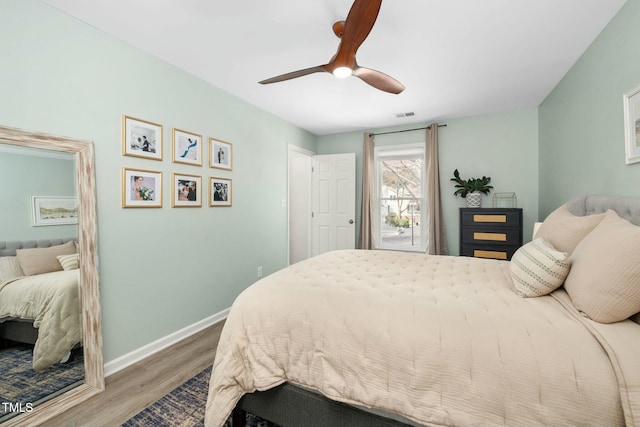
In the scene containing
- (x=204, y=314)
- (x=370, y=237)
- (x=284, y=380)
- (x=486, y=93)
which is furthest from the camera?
(x=370, y=237)

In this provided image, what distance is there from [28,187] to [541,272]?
2869 mm

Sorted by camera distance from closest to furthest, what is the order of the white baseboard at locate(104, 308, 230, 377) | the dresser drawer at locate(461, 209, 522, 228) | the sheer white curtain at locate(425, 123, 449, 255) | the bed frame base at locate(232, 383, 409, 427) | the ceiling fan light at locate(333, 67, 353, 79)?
the bed frame base at locate(232, 383, 409, 427), the ceiling fan light at locate(333, 67, 353, 79), the white baseboard at locate(104, 308, 230, 377), the dresser drawer at locate(461, 209, 522, 228), the sheer white curtain at locate(425, 123, 449, 255)

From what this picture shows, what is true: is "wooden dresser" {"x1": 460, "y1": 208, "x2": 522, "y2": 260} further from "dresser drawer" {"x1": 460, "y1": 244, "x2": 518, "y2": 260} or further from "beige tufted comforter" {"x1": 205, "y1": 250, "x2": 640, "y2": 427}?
"beige tufted comforter" {"x1": 205, "y1": 250, "x2": 640, "y2": 427}

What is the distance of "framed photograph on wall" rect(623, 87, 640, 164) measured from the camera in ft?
5.47

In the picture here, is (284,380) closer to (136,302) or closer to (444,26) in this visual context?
(136,302)

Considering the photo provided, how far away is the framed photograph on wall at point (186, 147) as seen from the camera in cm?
254

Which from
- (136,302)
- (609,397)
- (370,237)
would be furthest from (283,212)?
(609,397)

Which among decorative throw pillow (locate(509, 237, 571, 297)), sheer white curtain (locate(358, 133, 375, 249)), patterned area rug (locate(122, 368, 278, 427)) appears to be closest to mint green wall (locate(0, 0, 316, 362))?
Answer: patterned area rug (locate(122, 368, 278, 427))

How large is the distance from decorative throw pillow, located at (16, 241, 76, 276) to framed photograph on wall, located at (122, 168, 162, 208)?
47 cm

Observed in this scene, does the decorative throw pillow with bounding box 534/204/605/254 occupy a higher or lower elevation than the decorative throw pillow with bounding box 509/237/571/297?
higher

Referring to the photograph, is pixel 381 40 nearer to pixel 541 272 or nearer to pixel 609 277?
pixel 541 272

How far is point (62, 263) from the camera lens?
5.91 ft

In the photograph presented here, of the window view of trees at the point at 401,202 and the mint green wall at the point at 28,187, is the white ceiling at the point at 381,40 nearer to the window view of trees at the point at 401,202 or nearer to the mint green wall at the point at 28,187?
the mint green wall at the point at 28,187

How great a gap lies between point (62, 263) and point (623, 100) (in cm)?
384
